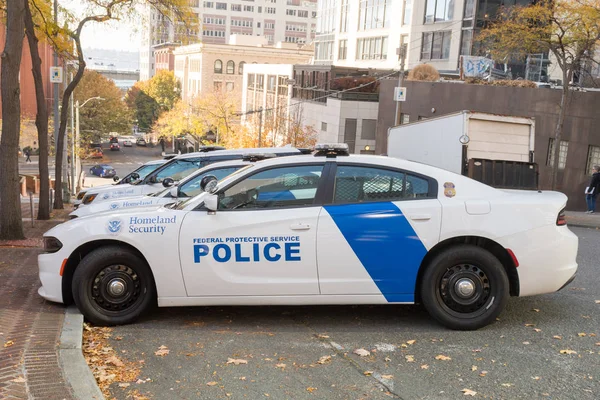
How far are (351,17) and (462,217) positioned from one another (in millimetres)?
56679

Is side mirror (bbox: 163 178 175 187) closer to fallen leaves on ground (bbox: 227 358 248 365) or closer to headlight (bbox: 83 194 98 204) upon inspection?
headlight (bbox: 83 194 98 204)

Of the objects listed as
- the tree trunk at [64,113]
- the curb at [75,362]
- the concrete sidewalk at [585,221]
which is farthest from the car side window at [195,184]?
the tree trunk at [64,113]

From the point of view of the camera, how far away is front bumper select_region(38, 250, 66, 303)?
671 cm

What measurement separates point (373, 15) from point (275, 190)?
52.6 metres

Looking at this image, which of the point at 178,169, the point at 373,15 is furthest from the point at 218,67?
the point at 178,169

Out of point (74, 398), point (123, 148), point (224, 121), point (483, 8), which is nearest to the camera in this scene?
point (74, 398)

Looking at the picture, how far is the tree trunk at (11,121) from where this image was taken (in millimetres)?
11344

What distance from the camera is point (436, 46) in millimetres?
46750

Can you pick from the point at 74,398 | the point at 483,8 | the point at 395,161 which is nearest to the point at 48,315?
the point at 74,398

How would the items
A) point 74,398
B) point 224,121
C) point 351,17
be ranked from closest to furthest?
point 74,398 → point 351,17 → point 224,121

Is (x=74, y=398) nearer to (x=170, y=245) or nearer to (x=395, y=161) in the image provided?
(x=170, y=245)

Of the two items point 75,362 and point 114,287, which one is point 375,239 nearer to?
point 114,287

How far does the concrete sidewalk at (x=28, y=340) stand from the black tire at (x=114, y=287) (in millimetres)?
319

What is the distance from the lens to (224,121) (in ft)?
226
